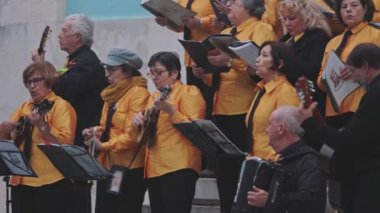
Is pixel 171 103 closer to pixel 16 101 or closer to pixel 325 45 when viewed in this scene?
pixel 325 45

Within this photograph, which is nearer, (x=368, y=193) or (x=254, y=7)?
(x=368, y=193)

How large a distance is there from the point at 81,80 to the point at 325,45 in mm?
2349

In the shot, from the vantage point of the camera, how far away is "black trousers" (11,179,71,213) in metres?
10.2

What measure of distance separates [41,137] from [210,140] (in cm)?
171

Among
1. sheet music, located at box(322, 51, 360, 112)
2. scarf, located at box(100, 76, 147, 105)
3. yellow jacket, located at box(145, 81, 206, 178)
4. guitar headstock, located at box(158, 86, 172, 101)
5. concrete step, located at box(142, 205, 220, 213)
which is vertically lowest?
concrete step, located at box(142, 205, 220, 213)

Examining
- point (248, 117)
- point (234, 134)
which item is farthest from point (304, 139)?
point (234, 134)

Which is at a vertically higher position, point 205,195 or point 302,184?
point 302,184

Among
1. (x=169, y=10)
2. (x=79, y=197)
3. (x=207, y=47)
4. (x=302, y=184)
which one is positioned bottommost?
(x=79, y=197)

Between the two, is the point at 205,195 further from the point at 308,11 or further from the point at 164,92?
the point at 308,11

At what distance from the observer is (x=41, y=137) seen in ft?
33.9

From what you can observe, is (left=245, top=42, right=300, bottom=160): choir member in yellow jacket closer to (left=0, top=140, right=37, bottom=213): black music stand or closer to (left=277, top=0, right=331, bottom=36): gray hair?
(left=277, top=0, right=331, bottom=36): gray hair

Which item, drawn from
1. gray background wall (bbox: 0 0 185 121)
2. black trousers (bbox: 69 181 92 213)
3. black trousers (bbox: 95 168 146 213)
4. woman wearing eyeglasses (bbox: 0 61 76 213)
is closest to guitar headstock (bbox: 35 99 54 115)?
woman wearing eyeglasses (bbox: 0 61 76 213)

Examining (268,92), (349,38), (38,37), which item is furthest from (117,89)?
(38,37)

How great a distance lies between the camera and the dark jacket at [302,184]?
768cm
